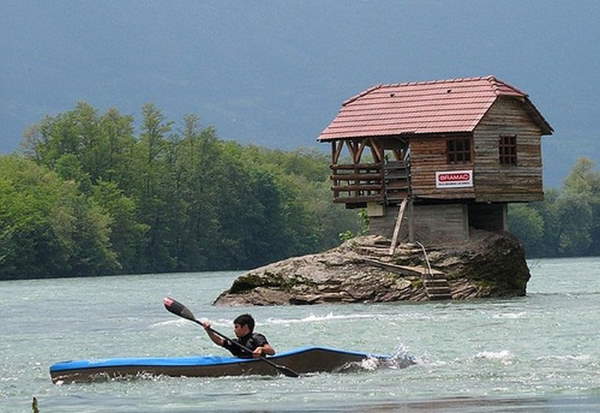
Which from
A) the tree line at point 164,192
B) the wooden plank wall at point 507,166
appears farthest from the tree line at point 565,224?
the wooden plank wall at point 507,166

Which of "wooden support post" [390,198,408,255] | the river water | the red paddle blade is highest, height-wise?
"wooden support post" [390,198,408,255]

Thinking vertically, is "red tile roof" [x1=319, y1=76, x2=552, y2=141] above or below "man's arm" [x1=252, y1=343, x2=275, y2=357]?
above

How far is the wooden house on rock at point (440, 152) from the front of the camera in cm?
5003

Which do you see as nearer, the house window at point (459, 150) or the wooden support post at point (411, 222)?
the house window at point (459, 150)

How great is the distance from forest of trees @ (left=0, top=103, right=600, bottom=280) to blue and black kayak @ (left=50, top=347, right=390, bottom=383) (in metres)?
87.2

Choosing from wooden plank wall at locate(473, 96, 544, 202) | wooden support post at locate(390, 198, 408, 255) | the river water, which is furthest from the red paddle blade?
wooden plank wall at locate(473, 96, 544, 202)

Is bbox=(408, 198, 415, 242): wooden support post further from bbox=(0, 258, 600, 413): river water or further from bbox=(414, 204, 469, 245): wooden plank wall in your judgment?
bbox=(0, 258, 600, 413): river water

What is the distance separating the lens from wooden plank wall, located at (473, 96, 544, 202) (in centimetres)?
5006

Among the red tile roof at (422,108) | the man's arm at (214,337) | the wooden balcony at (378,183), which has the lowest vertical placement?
the man's arm at (214,337)

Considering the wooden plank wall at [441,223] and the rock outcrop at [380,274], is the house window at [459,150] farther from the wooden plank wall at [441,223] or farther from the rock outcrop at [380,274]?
the rock outcrop at [380,274]

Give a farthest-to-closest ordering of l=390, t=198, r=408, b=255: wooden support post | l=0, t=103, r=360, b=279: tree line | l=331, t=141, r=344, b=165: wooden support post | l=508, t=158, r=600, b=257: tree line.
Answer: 1. l=508, t=158, r=600, b=257: tree line
2. l=0, t=103, r=360, b=279: tree line
3. l=331, t=141, r=344, b=165: wooden support post
4. l=390, t=198, r=408, b=255: wooden support post

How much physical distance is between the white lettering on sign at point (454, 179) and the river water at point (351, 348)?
375cm

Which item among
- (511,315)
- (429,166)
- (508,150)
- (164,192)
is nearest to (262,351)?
(511,315)

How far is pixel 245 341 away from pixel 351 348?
7411 mm
